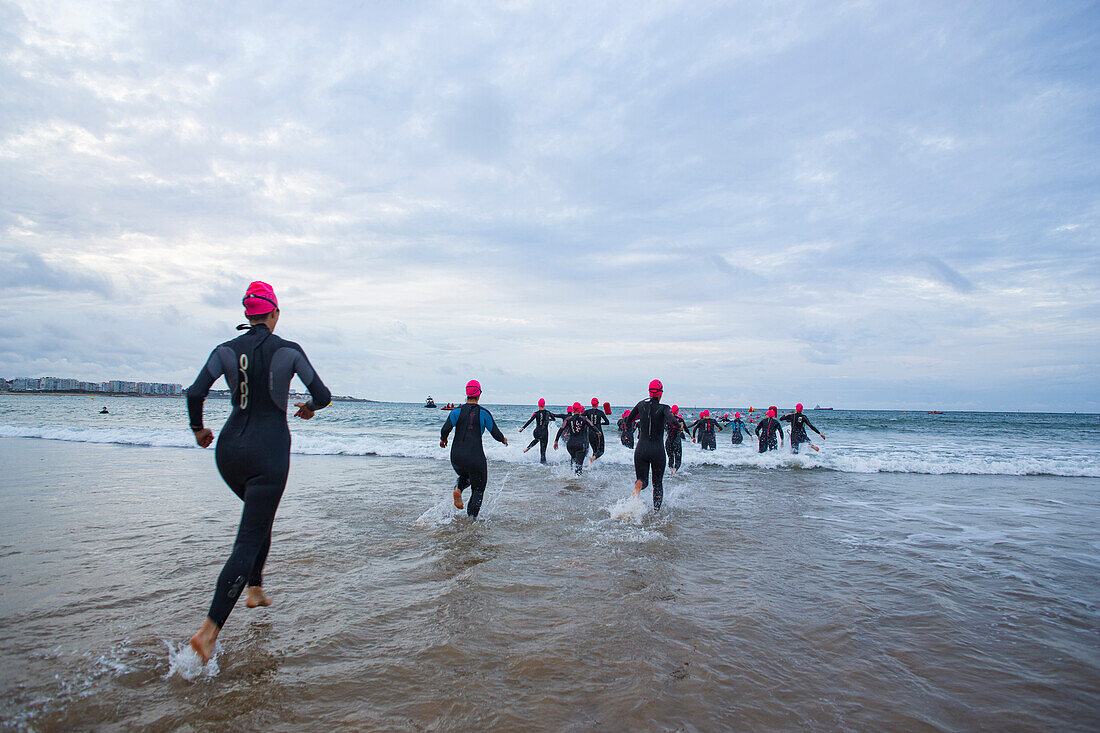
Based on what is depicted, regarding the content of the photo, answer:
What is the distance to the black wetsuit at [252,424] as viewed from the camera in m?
3.41

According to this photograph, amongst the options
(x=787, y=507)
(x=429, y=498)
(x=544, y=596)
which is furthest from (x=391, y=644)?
(x=787, y=507)

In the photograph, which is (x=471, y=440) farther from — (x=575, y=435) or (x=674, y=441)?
(x=674, y=441)

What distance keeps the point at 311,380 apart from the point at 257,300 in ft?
2.25

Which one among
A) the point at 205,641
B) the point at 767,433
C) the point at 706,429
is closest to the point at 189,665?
the point at 205,641

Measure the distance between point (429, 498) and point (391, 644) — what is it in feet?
21.6

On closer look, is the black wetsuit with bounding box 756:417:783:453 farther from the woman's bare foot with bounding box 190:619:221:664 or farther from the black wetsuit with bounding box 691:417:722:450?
the woman's bare foot with bounding box 190:619:221:664

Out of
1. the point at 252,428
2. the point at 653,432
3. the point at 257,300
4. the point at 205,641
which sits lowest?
the point at 205,641

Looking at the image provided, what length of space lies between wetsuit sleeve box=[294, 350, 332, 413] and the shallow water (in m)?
1.64

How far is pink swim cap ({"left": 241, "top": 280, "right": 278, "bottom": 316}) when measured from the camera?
367 centimetres

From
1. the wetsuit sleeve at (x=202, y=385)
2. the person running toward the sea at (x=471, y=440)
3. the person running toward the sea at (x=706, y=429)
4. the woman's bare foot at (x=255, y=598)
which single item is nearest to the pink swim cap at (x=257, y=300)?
the wetsuit sleeve at (x=202, y=385)

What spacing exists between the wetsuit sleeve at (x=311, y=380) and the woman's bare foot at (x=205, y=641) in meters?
1.43

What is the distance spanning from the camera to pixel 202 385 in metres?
3.40

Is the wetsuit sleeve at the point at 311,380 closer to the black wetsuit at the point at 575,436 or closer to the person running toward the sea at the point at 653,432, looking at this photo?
the person running toward the sea at the point at 653,432

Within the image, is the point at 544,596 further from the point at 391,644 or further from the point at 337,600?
the point at 337,600
